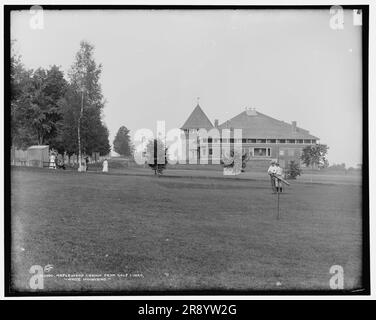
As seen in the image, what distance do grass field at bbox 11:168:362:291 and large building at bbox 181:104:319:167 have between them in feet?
1.44

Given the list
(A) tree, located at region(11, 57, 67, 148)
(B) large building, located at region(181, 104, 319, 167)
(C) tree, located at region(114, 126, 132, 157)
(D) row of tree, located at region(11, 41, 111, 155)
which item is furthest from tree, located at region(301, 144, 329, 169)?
(A) tree, located at region(11, 57, 67, 148)

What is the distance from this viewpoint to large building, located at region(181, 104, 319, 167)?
19.6ft

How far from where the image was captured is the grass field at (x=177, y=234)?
568 cm

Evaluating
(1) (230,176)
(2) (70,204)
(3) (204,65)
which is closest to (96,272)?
(2) (70,204)

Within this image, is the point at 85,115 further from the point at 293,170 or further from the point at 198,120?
the point at 293,170

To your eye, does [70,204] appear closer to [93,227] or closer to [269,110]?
[93,227]

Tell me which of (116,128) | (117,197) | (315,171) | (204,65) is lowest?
(117,197)

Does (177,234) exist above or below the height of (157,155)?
below

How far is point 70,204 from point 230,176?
95.5 inches

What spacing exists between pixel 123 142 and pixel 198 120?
1.16 m

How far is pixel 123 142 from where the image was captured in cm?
601

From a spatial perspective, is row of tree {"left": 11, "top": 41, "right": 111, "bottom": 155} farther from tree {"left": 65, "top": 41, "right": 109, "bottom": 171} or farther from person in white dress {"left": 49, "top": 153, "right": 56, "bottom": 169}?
person in white dress {"left": 49, "top": 153, "right": 56, "bottom": 169}

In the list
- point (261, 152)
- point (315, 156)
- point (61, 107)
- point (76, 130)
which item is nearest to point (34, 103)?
point (61, 107)

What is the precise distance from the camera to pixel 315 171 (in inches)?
239
